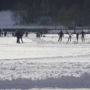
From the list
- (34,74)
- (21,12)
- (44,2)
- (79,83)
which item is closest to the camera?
(79,83)

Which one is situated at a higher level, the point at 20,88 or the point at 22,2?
the point at 22,2

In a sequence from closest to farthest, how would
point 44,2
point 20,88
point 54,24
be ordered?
1. point 20,88
2. point 54,24
3. point 44,2

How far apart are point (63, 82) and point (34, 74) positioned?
100 centimetres

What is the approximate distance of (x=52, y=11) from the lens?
6078cm

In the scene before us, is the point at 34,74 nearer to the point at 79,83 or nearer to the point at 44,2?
the point at 79,83

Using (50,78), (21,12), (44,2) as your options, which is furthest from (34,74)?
(44,2)

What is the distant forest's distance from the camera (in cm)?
5875

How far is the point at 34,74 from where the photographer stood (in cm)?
702

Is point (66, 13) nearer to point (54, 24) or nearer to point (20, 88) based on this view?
point (54, 24)

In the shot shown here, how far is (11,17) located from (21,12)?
190 centimetres

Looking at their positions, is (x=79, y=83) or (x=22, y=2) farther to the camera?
(x=22, y=2)

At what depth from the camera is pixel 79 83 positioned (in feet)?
20.2

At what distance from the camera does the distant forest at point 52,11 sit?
58.8 metres

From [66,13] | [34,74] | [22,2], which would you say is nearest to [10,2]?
[22,2]
